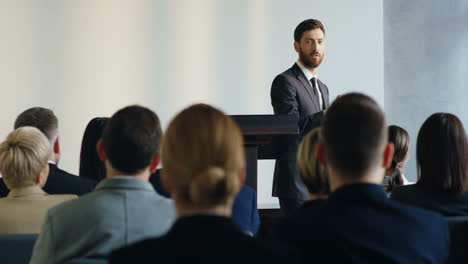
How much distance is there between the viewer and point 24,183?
7.41 ft

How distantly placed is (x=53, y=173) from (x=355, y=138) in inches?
63.6

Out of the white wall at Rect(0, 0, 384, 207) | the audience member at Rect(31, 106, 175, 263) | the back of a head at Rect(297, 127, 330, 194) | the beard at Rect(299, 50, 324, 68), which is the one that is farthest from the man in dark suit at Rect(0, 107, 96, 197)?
the white wall at Rect(0, 0, 384, 207)

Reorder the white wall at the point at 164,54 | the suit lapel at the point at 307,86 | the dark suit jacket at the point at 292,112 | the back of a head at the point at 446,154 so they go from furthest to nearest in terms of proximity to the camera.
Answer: the white wall at the point at 164,54
the suit lapel at the point at 307,86
the dark suit jacket at the point at 292,112
the back of a head at the point at 446,154

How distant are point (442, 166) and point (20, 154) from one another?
145 centimetres

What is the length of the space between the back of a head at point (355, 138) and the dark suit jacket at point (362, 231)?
0.06m

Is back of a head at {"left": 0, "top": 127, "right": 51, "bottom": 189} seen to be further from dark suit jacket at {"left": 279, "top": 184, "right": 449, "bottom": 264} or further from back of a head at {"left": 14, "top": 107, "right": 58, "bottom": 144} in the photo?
dark suit jacket at {"left": 279, "top": 184, "right": 449, "bottom": 264}

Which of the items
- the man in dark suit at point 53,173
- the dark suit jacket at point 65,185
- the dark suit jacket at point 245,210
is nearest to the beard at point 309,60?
the man in dark suit at point 53,173

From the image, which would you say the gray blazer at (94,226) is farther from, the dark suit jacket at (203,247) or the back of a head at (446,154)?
the back of a head at (446,154)

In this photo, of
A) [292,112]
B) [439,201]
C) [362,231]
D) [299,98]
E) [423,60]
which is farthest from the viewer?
[423,60]

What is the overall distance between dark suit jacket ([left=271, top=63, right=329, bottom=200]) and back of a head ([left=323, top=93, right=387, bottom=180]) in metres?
2.18

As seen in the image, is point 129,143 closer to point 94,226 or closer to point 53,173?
point 94,226

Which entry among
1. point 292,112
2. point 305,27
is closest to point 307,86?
point 292,112

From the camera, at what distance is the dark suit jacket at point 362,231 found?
4.94 ft

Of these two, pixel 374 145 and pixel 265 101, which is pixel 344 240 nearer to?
pixel 374 145
